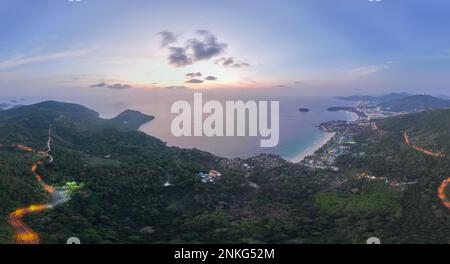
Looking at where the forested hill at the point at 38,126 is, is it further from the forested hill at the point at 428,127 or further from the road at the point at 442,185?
the forested hill at the point at 428,127

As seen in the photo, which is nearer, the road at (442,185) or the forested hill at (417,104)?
the road at (442,185)

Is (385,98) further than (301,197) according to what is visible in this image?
Yes

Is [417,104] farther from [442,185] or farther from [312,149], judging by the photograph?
[442,185]

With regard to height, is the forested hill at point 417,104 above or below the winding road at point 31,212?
above

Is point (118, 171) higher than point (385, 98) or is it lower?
lower

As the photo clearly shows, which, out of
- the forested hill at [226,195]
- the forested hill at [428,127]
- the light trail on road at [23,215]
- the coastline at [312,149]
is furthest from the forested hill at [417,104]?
the light trail on road at [23,215]

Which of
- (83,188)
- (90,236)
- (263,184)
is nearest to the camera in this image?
(90,236)

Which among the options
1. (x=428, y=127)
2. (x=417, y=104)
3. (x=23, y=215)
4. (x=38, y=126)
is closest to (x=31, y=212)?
(x=23, y=215)

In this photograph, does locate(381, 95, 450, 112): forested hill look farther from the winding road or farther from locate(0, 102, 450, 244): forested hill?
the winding road

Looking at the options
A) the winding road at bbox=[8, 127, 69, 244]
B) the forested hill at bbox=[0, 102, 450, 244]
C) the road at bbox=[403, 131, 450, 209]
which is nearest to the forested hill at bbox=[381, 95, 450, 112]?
the forested hill at bbox=[0, 102, 450, 244]
